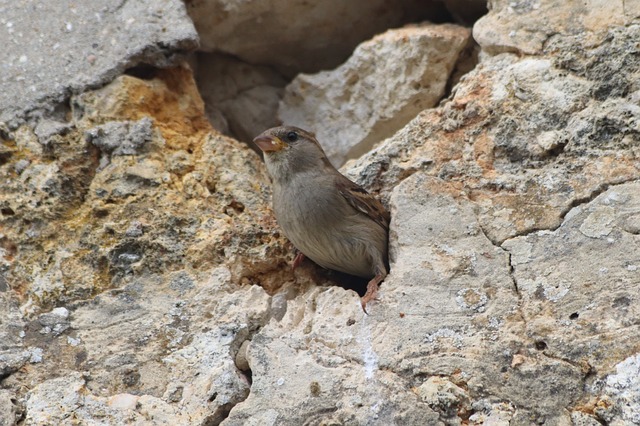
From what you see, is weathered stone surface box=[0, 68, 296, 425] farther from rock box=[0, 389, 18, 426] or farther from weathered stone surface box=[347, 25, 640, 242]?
weathered stone surface box=[347, 25, 640, 242]

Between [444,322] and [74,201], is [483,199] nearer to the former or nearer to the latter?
[444,322]

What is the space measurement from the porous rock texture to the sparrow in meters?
0.16

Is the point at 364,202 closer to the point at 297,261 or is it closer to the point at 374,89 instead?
the point at 297,261

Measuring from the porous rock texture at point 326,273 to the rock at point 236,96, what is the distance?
0.83m

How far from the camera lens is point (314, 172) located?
5246 millimetres

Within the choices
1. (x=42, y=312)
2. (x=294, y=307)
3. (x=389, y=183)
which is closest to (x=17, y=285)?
(x=42, y=312)

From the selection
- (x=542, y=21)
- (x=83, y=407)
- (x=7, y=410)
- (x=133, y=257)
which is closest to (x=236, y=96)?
(x=133, y=257)

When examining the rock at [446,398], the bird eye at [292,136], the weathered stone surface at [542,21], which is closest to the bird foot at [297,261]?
the bird eye at [292,136]

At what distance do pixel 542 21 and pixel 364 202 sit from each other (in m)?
1.45

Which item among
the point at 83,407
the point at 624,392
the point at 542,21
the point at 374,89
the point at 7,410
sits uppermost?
the point at 542,21

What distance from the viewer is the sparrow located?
16.3 ft

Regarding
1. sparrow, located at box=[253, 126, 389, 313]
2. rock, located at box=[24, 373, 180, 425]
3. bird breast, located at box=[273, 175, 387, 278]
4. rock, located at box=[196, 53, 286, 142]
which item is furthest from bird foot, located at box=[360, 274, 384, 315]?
rock, located at box=[196, 53, 286, 142]

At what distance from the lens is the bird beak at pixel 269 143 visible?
5.27 meters

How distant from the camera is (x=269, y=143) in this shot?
5293 mm
